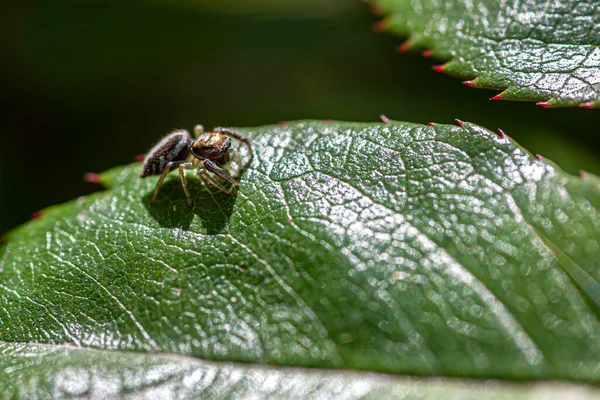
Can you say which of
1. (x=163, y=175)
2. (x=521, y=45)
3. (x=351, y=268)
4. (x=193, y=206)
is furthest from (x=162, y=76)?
(x=351, y=268)

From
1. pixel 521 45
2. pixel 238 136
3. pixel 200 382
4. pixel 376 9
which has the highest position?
pixel 376 9

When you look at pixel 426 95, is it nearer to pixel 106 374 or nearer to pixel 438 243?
pixel 438 243

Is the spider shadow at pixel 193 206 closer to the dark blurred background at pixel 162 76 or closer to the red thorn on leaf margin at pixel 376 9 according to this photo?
the red thorn on leaf margin at pixel 376 9

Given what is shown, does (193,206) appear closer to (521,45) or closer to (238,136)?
(238,136)

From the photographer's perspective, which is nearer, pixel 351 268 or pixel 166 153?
pixel 351 268

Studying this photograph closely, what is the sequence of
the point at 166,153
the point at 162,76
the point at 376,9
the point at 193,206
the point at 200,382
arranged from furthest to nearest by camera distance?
the point at 162,76, the point at 376,9, the point at 166,153, the point at 193,206, the point at 200,382

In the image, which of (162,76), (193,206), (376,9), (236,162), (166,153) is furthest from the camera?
(162,76)
